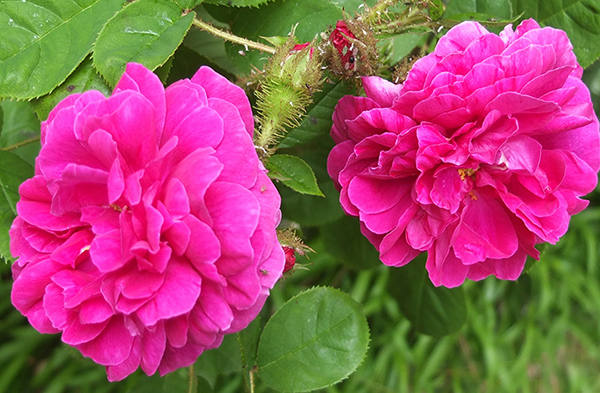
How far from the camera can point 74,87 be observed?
0.46m

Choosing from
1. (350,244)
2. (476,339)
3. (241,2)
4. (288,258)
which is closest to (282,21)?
(241,2)

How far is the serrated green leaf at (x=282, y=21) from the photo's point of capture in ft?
1.74

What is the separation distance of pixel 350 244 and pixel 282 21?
37 centimetres

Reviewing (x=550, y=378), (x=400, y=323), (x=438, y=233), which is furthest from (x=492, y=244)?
(x=550, y=378)

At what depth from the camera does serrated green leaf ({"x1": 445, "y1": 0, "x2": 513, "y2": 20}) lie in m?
0.60

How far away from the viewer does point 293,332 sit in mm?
549

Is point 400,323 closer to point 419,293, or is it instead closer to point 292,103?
point 419,293

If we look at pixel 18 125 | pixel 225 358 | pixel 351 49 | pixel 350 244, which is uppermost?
pixel 351 49

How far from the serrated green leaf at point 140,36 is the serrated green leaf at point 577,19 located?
0.40 meters

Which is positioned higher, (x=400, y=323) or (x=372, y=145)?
(x=372, y=145)

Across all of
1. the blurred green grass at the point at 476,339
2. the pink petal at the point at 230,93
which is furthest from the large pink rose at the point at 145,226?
the blurred green grass at the point at 476,339

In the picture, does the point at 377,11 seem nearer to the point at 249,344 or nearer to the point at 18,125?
the point at 249,344

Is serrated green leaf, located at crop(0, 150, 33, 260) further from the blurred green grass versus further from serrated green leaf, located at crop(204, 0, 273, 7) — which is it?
the blurred green grass

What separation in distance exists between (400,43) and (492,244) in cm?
30
